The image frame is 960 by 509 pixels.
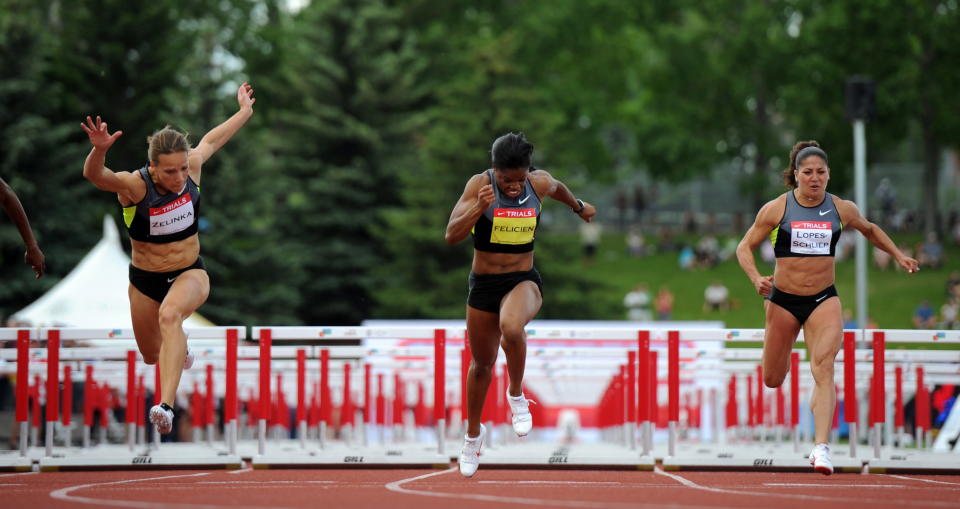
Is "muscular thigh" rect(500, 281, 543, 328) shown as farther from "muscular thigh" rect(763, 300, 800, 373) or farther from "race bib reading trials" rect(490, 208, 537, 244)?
"muscular thigh" rect(763, 300, 800, 373)

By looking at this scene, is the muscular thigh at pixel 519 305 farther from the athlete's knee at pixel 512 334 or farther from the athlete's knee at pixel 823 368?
the athlete's knee at pixel 823 368

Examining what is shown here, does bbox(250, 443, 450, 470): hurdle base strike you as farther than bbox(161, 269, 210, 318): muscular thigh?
Yes

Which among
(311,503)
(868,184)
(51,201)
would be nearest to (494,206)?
(311,503)

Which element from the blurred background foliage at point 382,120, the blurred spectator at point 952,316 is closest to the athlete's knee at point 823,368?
the blurred spectator at point 952,316

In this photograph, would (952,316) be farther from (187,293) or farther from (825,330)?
(187,293)

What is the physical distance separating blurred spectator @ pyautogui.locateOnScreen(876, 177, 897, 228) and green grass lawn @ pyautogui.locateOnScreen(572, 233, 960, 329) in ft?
7.18

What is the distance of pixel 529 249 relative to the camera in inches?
404

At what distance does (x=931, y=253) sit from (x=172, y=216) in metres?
38.6

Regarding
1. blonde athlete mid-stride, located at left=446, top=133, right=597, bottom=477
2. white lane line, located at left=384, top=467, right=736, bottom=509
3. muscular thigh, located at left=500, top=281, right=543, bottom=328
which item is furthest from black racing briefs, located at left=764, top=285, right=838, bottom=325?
muscular thigh, located at left=500, top=281, right=543, bottom=328

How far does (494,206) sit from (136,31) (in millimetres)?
36333

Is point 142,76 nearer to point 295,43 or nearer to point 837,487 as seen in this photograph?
point 295,43

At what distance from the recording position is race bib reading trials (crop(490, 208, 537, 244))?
9.95 meters

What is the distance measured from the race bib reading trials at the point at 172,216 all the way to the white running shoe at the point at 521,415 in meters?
2.75

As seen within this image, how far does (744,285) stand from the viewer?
49.0 meters
